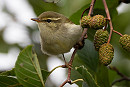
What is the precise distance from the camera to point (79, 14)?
2.37 m

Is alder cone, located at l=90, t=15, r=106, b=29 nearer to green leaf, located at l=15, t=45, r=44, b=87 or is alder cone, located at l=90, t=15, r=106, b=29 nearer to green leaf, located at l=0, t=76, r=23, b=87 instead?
green leaf, located at l=15, t=45, r=44, b=87

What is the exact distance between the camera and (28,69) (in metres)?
1.63

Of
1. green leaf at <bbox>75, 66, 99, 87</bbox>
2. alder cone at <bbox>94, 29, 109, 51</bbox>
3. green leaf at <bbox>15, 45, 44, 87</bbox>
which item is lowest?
green leaf at <bbox>75, 66, 99, 87</bbox>

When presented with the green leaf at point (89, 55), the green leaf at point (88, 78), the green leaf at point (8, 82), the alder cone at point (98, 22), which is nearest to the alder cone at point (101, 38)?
the alder cone at point (98, 22)

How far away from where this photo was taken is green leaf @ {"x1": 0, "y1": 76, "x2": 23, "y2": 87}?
69.1 inches

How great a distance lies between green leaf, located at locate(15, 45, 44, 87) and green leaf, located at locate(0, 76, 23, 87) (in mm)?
119

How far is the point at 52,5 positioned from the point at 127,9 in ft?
2.95

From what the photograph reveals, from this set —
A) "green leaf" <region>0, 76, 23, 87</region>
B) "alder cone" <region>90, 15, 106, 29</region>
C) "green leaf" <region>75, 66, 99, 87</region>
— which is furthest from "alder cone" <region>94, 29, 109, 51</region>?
"green leaf" <region>0, 76, 23, 87</region>

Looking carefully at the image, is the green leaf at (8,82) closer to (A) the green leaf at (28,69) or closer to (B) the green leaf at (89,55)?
(A) the green leaf at (28,69)

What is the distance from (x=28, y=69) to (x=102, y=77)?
90 cm

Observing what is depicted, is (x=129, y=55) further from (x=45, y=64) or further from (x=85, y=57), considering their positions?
(x=45, y=64)

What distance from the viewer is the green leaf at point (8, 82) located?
175cm

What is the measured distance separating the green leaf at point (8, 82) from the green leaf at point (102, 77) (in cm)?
81

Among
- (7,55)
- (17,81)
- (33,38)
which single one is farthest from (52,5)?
(17,81)
